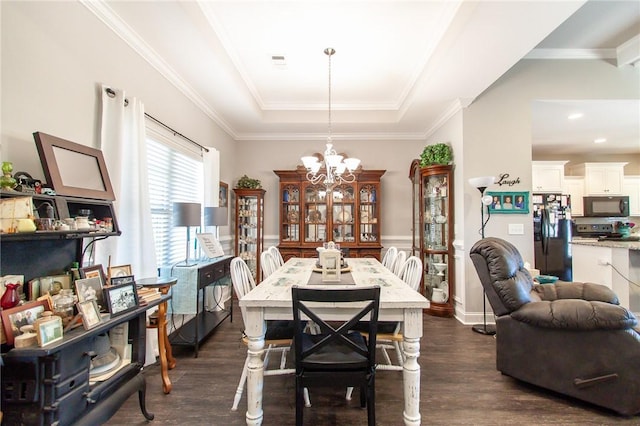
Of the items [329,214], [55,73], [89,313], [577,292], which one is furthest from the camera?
[329,214]

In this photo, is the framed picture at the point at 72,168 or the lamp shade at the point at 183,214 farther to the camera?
the lamp shade at the point at 183,214

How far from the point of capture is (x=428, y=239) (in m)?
4.21

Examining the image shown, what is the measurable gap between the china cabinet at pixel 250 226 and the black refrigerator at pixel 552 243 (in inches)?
166

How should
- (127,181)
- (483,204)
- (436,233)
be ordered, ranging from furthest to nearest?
1. (436,233)
2. (483,204)
3. (127,181)

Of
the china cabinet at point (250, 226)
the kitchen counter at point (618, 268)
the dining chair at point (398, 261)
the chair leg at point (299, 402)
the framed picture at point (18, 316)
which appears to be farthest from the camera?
the china cabinet at point (250, 226)

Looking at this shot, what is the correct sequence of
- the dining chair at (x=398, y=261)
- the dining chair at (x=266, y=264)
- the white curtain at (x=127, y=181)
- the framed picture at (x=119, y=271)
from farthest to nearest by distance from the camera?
the dining chair at (x=398, y=261) → the dining chair at (x=266, y=264) → the white curtain at (x=127, y=181) → the framed picture at (x=119, y=271)

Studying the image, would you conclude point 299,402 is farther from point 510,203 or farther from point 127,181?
point 510,203

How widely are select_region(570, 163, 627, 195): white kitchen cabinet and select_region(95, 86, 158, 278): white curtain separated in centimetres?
788

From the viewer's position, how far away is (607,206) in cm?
580

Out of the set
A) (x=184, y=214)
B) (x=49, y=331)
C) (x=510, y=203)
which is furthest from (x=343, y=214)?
(x=49, y=331)

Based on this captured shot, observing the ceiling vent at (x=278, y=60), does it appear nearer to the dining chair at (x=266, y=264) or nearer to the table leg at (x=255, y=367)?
the dining chair at (x=266, y=264)

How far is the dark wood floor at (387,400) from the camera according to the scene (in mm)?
1870

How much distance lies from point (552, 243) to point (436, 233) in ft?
5.91

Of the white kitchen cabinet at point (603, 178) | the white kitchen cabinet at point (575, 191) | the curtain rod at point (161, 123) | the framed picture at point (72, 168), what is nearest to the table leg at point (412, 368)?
the framed picture at point (72, 168)
